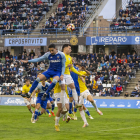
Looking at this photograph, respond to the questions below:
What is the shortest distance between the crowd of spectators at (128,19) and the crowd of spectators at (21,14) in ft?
31.9

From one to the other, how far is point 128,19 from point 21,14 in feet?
43.6

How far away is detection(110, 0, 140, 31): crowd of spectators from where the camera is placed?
33938mm

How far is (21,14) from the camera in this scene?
3981cm

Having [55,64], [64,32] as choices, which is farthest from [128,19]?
[55,64]

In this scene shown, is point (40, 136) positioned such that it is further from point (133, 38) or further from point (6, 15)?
point (6, 15)

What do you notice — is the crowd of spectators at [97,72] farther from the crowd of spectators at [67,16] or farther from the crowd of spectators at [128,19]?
the crowd of spectators at [67,16]

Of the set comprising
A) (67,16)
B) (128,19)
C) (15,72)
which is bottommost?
(15,72)

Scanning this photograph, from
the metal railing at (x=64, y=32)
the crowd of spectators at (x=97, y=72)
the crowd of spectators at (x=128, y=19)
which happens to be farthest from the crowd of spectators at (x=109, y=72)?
the crowd of spectators at (x=128, y=19)

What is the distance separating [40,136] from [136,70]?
2340 cm

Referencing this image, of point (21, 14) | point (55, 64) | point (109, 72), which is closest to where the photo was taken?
point (55, 64)

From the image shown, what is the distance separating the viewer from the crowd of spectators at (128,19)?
33938 millimetres

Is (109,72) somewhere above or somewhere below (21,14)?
below

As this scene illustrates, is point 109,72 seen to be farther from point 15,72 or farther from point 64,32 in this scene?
point 15,72

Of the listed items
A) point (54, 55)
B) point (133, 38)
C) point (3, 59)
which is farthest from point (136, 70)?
point (54, 55)
